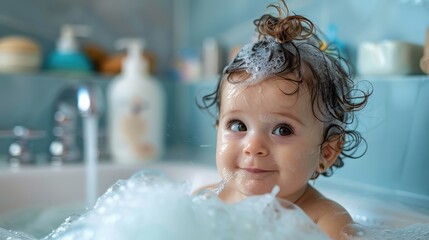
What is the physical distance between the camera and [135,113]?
1643mm

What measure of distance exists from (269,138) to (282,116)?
4 cm

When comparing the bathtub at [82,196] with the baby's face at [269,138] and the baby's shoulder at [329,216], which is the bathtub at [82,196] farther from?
the baby's face at [269,138]

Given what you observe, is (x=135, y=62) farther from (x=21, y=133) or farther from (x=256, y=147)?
(x=256, y=147)

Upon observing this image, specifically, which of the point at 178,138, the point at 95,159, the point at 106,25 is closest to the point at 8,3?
the point at 106,25

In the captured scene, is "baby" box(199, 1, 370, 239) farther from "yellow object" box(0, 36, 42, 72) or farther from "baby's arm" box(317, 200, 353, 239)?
"yellow object" box(0, 36, 42, 72)

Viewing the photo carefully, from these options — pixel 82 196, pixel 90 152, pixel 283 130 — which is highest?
pixel 283 130

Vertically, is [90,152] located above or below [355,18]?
below

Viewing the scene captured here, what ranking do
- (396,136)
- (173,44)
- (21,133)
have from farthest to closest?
(173,44), (21,133), (396,136)

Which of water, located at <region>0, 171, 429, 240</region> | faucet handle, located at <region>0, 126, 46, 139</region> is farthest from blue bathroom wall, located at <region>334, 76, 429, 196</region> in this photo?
faucet handle, located at <region>0, 126, 46, 139</region>

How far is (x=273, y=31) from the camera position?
847 millimetres

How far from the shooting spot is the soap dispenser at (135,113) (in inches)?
64.6

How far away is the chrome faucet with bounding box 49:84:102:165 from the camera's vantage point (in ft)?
5.27

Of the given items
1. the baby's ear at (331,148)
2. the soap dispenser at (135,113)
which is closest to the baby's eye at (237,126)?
the baby's ear at (331,148)

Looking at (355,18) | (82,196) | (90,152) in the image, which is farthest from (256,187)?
(90,152)
